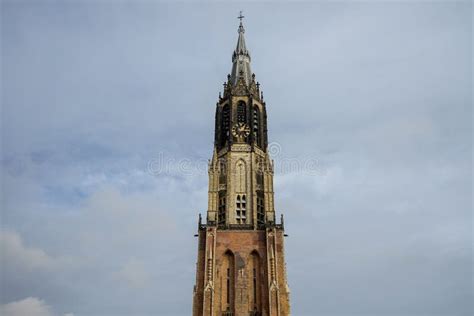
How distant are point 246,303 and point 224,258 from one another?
5.82 meters

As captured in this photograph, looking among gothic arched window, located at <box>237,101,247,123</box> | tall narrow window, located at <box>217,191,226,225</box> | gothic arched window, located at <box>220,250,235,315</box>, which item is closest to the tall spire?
gothic arched window, located at <box>237,101,247,123</box>

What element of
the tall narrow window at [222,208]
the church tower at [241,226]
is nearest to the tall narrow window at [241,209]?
the church tower at [241,226]

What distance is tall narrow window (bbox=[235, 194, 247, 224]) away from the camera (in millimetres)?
61062

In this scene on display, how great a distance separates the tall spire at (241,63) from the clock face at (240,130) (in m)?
8.55

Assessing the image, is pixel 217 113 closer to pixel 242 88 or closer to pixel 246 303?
pixel 242 88

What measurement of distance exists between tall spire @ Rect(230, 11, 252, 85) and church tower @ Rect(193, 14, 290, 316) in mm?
2146

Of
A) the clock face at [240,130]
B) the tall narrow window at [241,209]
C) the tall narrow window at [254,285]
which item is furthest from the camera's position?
the clock face at [240,130]

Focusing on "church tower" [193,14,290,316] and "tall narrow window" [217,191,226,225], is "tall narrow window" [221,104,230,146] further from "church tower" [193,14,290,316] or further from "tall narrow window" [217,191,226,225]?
"tall narrow window" [217,191,226,225]

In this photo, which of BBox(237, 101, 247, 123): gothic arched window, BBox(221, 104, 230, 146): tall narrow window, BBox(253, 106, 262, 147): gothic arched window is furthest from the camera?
BBox(237, 101, 247, 123): gothic arched window

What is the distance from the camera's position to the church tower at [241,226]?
54.6m

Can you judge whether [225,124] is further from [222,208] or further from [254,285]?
[254,285]

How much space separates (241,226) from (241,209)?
294cm

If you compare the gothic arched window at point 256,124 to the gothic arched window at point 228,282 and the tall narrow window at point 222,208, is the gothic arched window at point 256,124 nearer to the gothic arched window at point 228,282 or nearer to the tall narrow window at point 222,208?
the tall narrow window at point 222,208

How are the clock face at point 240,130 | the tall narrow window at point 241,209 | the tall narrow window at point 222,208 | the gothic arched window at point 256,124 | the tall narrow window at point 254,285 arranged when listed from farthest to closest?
the gothic arched window at point 256,124, the clock face at point 240,130, the tall narrow window at point 222,208, the tall narrow window at point 241,209, the tall narrow window at point 254,285
